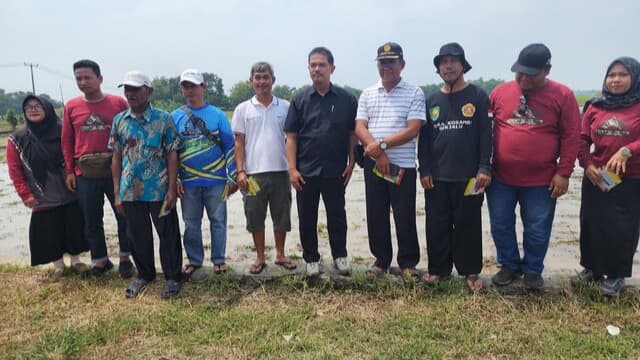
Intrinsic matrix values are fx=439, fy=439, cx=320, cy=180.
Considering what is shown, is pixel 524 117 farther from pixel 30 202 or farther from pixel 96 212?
pixel 30 202

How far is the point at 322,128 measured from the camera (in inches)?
147

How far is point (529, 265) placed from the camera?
144 inches

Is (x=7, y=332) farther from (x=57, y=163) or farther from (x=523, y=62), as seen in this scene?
(x=523, y=62)

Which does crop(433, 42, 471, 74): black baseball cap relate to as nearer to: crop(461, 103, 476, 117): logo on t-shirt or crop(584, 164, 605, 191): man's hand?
crop(461, 103, 476, 117): logo on t-shirt

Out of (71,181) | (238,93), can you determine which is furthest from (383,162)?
(238,93)

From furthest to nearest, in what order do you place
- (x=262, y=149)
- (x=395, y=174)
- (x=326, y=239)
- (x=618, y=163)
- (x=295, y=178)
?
(x=326, y=239) < (x=262, y=149) < (x=295, y=178) < (x=395, y=174) < (x=618, y=163)

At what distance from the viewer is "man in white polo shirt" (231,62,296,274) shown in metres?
3.90

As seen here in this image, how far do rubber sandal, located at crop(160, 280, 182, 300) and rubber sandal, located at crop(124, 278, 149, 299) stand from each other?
22 centimetres

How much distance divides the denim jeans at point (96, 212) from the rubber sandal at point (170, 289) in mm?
609

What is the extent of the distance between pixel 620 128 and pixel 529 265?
1.26 metres

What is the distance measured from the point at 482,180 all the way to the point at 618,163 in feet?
3.14

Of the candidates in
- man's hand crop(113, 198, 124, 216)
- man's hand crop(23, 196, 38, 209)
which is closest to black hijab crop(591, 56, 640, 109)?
man's hand crop(113, 198, 124, 216)

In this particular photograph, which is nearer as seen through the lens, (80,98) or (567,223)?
(80,98)

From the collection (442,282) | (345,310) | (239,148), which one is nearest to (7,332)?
(239,148)
